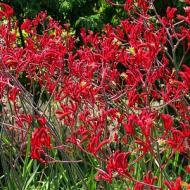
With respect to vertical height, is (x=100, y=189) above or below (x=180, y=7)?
below

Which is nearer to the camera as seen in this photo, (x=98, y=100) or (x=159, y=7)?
(x=98, y=100)

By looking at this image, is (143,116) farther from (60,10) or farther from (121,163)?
(60,10)

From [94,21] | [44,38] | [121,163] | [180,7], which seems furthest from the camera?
[94,21]

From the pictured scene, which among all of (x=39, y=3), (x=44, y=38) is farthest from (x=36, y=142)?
(x=39, y=3)

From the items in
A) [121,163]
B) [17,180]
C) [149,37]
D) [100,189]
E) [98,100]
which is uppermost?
[149,37]

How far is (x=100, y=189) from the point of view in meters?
4.42

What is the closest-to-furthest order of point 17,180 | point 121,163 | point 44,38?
point 121,163
point 17,180
point 44,38

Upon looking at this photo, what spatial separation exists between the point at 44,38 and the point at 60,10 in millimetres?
2911

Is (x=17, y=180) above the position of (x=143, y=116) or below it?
below

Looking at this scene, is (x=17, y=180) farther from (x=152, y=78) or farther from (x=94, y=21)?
(x=94, y=21)

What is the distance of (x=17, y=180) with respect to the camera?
397cm

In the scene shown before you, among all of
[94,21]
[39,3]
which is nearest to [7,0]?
[39,3]

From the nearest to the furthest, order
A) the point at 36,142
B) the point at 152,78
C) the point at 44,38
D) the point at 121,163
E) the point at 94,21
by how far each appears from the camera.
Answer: the point at 121,163 → the point at 36,142 → the point at 152,78 → the point at 44,38 → the point at 94,21

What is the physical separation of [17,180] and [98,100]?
82 cm
